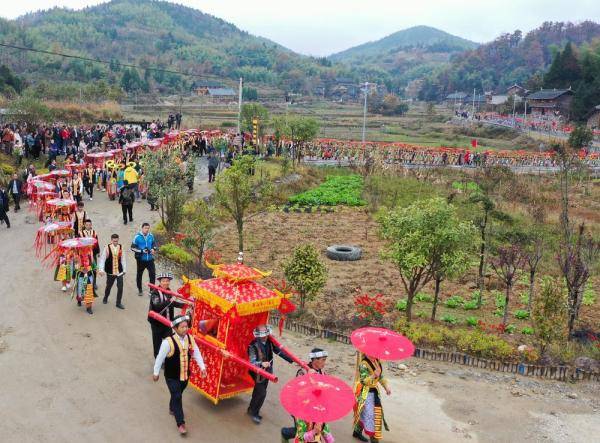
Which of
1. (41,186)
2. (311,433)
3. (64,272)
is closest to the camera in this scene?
(311,433)

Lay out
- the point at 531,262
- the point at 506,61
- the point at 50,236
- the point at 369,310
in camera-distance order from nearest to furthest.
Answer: the point at 369,310, the point at 531,262, the point at 50,236, the point at 506,61

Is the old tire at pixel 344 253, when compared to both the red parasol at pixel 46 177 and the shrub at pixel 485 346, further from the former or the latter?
the red parasol at pixel 46 177

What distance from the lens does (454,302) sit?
43.5 ft

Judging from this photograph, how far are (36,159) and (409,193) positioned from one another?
48.8 ft

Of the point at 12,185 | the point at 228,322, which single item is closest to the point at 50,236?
the point at 12,185

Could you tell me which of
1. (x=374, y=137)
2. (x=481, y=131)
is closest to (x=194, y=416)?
(x=374, y=137)

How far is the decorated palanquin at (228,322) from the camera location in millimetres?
7492

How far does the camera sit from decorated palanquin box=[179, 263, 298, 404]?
7492 millimetres

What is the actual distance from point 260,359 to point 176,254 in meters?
7.65

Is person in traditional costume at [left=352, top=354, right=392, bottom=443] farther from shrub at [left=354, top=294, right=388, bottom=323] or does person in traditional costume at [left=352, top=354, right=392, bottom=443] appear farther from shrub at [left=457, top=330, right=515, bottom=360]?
shrub at [left=354, top=294, right=388, bottom=323]

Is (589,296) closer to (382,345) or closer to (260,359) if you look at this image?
(382,345)

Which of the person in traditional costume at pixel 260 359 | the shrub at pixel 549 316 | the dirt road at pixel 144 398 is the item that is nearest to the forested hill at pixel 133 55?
the dirt road at pixel 144 398

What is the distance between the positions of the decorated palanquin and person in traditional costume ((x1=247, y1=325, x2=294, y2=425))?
15 cm

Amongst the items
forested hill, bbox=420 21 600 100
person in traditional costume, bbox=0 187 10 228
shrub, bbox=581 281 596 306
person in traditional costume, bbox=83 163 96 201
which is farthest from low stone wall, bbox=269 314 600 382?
forested hill, bbox=420 21 600 100
